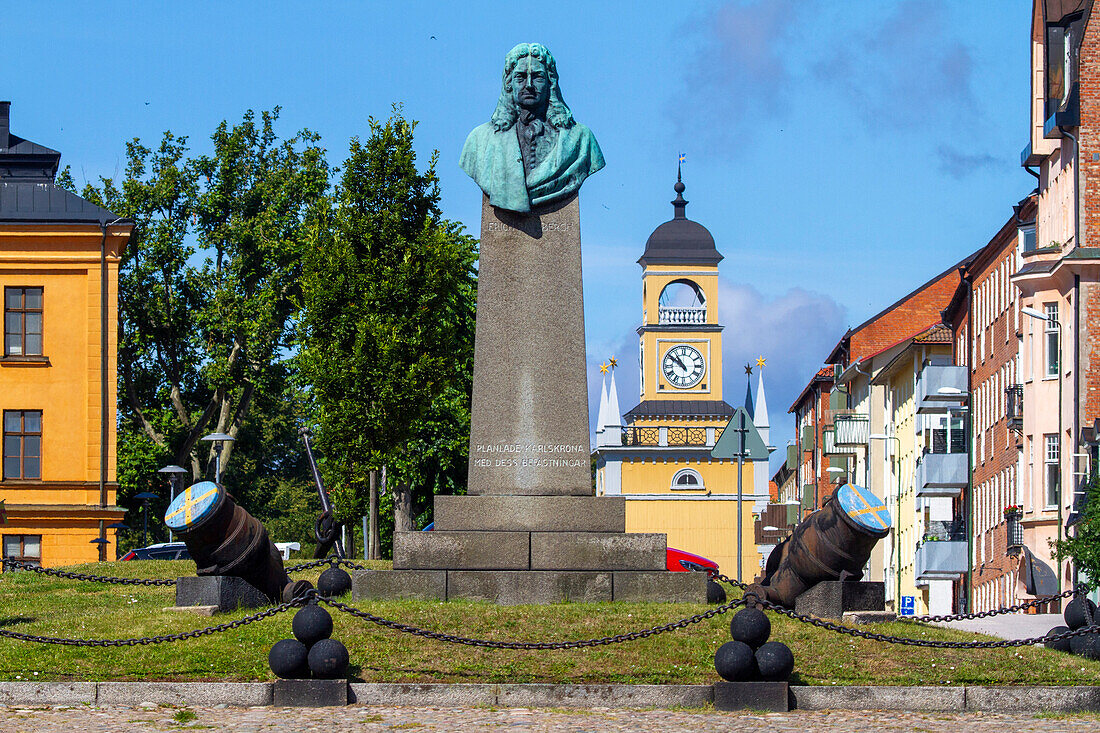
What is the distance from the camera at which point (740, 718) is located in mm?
13602

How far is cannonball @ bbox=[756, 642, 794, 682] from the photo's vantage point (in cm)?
1405

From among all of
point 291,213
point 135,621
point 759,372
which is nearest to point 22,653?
point 135,621

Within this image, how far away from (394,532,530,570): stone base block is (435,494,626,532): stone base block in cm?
38

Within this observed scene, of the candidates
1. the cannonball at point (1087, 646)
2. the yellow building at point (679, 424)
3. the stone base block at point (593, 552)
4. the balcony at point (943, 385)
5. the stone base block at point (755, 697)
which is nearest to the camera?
the stone base block at point (755, 697)

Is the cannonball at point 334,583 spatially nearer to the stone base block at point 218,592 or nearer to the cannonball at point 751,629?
the stone base block at point 218,592

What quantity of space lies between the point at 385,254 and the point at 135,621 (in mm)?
20396

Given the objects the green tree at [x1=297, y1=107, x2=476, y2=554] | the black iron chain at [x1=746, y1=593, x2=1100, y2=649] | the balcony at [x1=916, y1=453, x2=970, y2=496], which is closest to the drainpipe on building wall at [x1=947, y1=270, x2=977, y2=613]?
the balcony at [x1=916, y1=453, x2=970, y2=496]

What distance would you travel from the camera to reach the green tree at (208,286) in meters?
58.4

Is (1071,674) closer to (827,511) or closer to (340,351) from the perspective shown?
(827,511)

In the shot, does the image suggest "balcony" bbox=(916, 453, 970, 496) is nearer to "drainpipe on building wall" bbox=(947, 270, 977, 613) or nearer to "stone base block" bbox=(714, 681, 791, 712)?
"drainpipe on building wall" bbox=(947, 270, 977, 613)

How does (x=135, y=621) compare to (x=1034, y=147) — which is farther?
(x=1034, y=147)

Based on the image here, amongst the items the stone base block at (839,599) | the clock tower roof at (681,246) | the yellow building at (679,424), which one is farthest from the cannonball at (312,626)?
the clock tower roof at (681,246)

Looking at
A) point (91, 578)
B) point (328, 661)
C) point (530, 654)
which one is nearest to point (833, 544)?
→ point (530, 654)

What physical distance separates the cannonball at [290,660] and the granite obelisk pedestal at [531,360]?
17.2 ft
